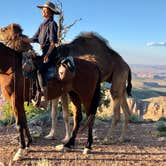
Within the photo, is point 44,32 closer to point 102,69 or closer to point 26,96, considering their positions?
point 26,96

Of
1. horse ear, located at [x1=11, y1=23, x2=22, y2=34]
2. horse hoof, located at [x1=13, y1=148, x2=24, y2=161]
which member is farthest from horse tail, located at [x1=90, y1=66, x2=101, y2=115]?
horse ear, located at [x1=11, y1=23, x2=22, y2=34]

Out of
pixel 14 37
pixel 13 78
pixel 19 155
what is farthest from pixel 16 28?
pixel 19 155

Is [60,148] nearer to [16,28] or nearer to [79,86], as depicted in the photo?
[79,86]

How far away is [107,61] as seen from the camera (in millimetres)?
9922

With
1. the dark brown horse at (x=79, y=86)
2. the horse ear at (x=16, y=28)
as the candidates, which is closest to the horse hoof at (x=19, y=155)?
the dark brown horse at (x=79, y=86)

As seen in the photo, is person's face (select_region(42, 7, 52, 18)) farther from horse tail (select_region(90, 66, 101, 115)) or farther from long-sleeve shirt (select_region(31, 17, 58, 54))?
horse tail (select_region(90, 66, 101, 115))

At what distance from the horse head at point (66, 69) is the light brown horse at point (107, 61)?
1.57 meters

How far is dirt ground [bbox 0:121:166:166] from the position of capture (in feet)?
25.2

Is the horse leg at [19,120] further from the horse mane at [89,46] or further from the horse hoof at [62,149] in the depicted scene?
the horse mane at [89,46]

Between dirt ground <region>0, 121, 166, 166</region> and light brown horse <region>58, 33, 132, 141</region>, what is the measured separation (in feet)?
1.99

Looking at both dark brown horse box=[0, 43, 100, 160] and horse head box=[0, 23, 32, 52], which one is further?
horse head box=[0, 23, 32, 52]

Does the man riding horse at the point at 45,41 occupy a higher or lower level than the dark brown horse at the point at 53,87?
higher

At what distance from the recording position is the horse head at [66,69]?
7.84 meters

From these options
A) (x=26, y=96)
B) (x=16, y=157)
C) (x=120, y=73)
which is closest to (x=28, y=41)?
(x=26, y=96)
